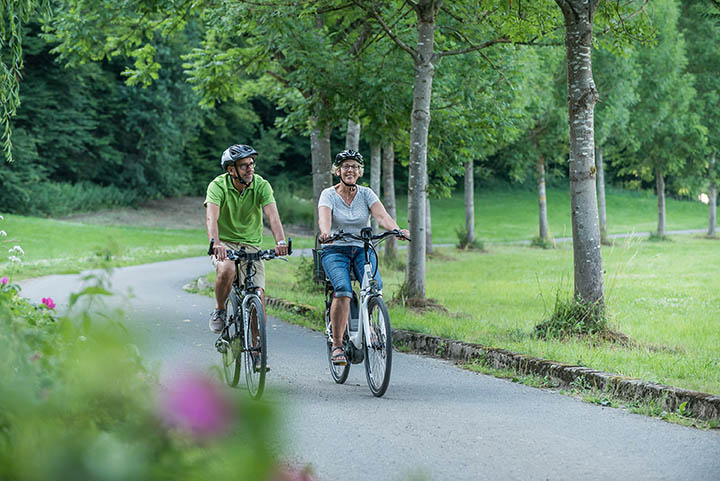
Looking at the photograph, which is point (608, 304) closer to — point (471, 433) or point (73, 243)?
point (471, 433)

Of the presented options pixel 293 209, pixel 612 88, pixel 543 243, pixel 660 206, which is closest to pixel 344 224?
pixel 612 88

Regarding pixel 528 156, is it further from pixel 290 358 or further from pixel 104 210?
pixel 290 358

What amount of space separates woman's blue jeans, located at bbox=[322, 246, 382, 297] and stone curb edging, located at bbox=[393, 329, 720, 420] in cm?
173

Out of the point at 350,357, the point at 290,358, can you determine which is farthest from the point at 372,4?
the point at 350,357

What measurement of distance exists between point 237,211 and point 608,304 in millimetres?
9066

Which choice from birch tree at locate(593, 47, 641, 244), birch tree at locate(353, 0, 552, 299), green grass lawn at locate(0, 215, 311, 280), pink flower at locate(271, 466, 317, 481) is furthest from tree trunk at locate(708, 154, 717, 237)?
pink flower at locate(271, 466, 317, 481)

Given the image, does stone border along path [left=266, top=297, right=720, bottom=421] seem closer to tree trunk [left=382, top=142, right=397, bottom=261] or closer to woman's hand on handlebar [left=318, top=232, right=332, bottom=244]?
woman's hand on handlebar [left=318, top=232, right=332, bottom=244]

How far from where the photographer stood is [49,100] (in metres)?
46.8

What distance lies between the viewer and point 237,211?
7.83m

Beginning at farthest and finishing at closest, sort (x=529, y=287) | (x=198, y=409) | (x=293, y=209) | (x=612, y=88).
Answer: (x=293, y=209)
(x=612, y=88)
(x=529, y=287)
(x=198, y=409)

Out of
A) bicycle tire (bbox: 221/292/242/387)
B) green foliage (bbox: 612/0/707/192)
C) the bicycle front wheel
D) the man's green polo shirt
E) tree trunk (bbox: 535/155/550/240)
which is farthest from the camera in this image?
green foliage (bbox: 612/0/707/192)

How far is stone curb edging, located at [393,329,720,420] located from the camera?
6532mm

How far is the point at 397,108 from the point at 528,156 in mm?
21887

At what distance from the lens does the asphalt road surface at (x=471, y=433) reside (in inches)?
196
